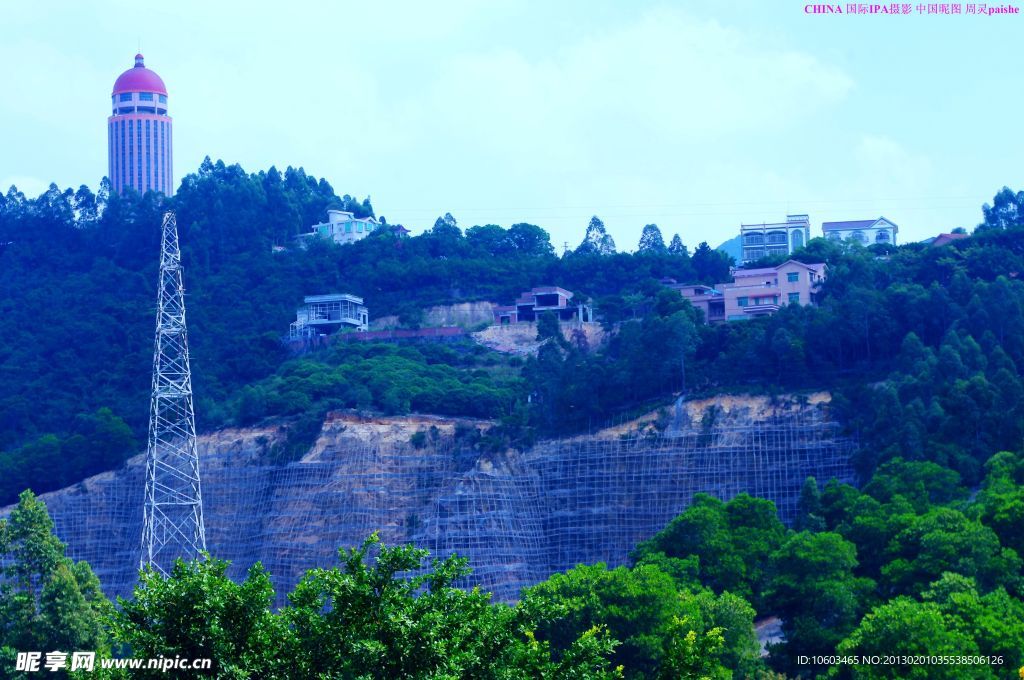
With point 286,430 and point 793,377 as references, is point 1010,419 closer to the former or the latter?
point 793,377

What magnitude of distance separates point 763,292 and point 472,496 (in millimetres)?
14250

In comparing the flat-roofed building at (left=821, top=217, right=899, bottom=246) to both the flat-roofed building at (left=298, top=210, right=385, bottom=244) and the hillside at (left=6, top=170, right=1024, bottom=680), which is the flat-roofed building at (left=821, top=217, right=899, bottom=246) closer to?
the hillside at (left=6, top=170, right=1024, bottom=680)

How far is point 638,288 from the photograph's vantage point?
7000 cm

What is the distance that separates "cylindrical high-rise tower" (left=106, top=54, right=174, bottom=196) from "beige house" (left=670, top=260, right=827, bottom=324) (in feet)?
105

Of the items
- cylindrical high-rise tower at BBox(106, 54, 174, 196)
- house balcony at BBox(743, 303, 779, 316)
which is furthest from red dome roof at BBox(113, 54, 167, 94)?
house balcony at BBox(743, 303, 779, 316)

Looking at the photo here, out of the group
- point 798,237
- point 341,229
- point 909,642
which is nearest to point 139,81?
point 341,229

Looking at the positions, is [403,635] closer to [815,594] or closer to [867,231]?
[815,594]

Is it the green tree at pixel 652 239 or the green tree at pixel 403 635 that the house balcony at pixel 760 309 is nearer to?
the green tree at pixel 652 239

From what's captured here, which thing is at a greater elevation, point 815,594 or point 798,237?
point 798,237

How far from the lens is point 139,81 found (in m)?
83.9

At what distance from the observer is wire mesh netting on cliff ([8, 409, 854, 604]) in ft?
171

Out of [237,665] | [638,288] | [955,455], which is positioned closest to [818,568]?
[955,455]

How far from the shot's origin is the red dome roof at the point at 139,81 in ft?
275

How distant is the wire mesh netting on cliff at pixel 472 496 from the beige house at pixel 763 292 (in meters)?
9.44
